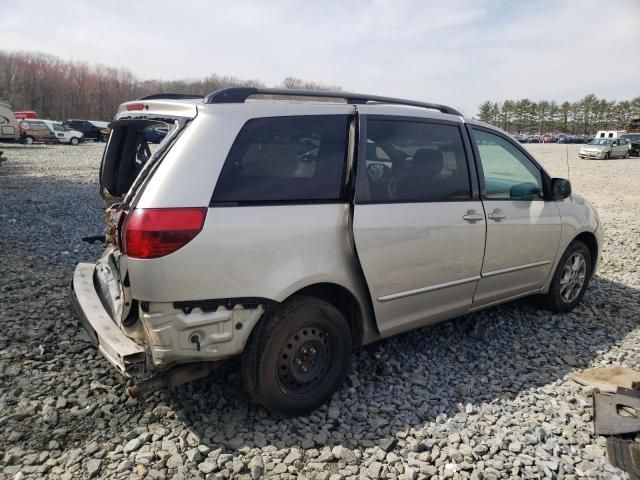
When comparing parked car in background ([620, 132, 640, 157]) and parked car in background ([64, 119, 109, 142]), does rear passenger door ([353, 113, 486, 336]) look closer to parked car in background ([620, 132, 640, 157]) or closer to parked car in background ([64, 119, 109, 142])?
parked car in background ([620, 132, 640, 157])

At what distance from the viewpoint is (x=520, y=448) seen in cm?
284

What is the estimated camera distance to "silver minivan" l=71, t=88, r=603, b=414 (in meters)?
2.59

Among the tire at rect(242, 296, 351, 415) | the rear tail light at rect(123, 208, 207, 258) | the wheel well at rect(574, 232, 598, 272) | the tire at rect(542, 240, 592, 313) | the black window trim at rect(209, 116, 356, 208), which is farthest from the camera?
the wheel well at rect(574, 232, 598, 272)

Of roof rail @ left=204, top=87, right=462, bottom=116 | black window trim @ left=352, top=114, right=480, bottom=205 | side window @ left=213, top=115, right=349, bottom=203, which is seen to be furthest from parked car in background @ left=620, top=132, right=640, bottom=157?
side window @ left=213, top=115, right=349, bottom=203

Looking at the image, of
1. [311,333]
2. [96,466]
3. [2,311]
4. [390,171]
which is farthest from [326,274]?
[2,311]

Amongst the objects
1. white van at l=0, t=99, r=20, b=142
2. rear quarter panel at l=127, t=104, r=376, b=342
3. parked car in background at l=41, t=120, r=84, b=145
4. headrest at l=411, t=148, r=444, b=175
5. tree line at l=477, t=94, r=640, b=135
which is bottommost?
rear quarter panel at l=127, t=104, r=376, b=342

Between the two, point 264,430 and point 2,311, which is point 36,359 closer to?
Result: point 2,311

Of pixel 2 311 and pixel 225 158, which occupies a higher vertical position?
pixel 225 158

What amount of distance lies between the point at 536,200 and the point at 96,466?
392 centimetres

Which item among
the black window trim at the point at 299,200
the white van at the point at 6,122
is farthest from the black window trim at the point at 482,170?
the white van at the point at 6,122

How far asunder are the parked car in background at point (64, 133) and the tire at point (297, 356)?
132 ft

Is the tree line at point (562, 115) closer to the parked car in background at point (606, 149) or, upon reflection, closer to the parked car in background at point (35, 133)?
the parked car in background at point (606, 149)

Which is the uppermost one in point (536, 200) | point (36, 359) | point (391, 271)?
point (536, 200)

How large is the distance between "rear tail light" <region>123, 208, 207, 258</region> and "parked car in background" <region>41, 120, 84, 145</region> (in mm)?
40224
